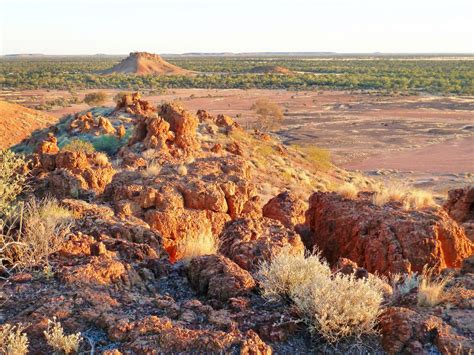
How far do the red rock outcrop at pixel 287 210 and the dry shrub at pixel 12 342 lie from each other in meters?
5.48

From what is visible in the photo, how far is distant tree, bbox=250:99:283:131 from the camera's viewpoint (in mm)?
34656

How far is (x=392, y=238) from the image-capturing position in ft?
22.6

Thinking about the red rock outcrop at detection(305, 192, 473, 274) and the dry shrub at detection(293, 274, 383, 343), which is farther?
the red rock outcrop at detection(305, 192, 473, 274)

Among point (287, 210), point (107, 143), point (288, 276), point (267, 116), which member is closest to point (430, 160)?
point (267, 116)

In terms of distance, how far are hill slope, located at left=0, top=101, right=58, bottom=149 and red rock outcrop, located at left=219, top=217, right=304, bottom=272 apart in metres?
19.3

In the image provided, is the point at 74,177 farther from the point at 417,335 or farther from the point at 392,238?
the point at 417,335

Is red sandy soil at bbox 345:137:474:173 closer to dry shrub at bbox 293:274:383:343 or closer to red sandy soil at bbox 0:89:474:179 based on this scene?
red sandy soil at bbox 0:89:474:179

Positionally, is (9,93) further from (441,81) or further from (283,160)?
(441,81)

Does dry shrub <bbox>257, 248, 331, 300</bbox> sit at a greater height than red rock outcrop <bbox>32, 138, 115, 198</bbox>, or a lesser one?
greater

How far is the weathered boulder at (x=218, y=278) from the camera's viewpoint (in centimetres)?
466

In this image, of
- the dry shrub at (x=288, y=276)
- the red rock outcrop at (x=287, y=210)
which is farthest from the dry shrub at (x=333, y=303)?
the red rock outcrop at (x=287, y=210)

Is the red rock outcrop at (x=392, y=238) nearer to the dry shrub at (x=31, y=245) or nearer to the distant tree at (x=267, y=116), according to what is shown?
the dry shrub at (x=31, y=245)

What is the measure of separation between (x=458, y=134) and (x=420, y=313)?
3231 centimetres

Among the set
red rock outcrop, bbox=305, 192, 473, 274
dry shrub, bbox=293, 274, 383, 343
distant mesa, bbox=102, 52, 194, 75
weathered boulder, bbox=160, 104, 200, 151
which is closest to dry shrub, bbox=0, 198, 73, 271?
dry shrub, bbox=293, 274, 383, 343
